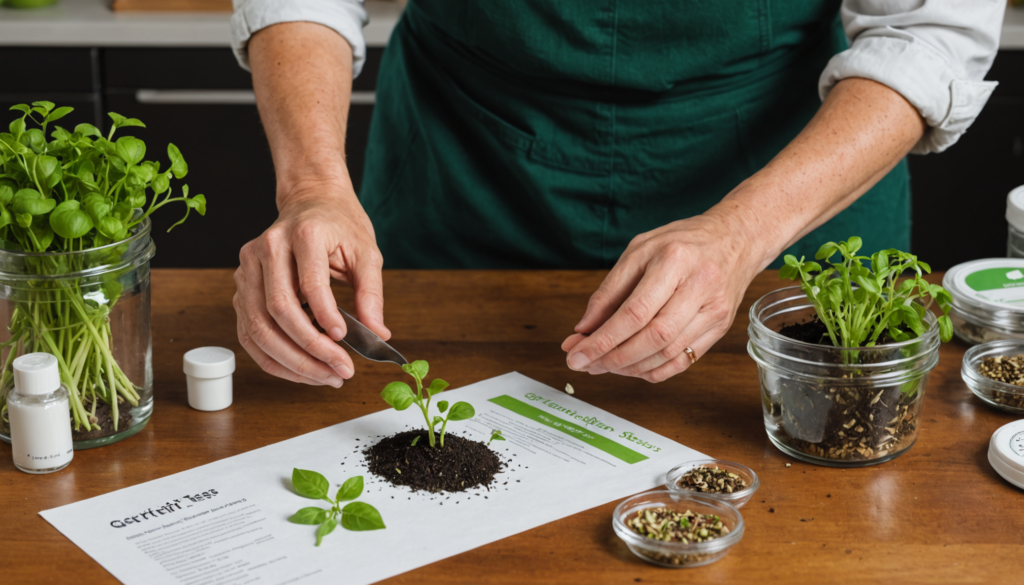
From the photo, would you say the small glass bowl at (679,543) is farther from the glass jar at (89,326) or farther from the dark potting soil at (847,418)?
the glass jar at (89,326)

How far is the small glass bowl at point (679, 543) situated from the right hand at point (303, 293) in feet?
0.99

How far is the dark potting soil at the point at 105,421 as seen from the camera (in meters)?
0.87

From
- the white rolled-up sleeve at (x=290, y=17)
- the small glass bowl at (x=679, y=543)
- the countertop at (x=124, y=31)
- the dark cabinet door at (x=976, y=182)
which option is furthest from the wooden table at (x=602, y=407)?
the dark cabinet door at (x=976, y=182)

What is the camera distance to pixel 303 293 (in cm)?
93

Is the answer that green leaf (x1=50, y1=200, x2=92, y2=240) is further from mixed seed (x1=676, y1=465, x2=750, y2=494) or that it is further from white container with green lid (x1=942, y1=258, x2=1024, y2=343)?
white container with green lid (x1=942, y1=258, x2=1024, y2=343)

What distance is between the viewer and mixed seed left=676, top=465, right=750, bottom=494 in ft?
2.62

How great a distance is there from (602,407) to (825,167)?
1.20ft

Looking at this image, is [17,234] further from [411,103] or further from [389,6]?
[389,6]

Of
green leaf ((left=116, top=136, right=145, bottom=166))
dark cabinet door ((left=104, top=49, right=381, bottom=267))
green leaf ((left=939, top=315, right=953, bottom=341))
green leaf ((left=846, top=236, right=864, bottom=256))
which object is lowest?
dark cabinet door ((left=104, top=49, right=381, bottom=267))

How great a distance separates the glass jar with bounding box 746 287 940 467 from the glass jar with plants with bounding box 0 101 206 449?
0.52 meters

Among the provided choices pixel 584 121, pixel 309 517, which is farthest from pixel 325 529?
pixel 584 121

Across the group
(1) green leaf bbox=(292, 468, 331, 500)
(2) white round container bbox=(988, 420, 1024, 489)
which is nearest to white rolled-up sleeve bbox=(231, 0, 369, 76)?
(1) green leaf bbox=(292, 468, 331, 500)

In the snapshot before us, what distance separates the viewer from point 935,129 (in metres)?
1.16

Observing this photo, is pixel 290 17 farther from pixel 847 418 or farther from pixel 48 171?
pixel 847 418
